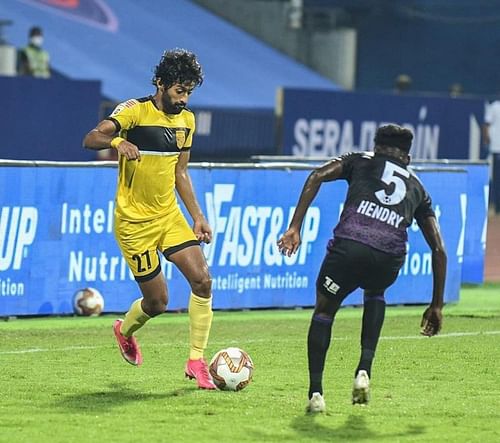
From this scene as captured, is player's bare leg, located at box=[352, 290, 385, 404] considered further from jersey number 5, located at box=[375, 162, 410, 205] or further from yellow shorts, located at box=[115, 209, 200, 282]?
yellow shorts, located at box=[115, 209, 200, 282]

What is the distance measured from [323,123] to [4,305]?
12.9m

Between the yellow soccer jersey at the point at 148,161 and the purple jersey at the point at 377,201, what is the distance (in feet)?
5.26

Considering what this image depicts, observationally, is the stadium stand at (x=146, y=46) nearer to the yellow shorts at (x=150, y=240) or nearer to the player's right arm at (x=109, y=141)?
the yellow shorts at (x=150, y=240)

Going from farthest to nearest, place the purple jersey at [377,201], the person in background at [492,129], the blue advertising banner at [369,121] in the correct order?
the person in background at [492,129], the blue advertising banner at [369,121], the purple jersey at [377,201]

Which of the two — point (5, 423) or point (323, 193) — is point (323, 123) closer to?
point (323, 193)

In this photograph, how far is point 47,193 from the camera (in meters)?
14.6

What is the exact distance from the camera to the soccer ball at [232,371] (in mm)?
9883

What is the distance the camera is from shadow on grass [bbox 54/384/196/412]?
9.20 metres

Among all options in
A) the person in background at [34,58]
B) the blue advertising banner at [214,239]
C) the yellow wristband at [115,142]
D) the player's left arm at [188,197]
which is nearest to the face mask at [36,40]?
the person in background at [34,58]

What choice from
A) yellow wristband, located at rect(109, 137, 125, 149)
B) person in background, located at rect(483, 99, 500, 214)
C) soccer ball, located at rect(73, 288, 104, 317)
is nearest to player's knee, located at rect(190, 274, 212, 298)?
yellow wristband, located at rect(109, 137, 125, 149)

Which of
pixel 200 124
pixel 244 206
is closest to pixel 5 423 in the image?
pixel 244 206

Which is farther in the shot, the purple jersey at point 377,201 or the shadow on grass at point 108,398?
the shadow on grass at point 108,398

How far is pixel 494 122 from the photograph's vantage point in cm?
2789

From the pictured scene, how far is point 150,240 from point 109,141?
2.67 ft
